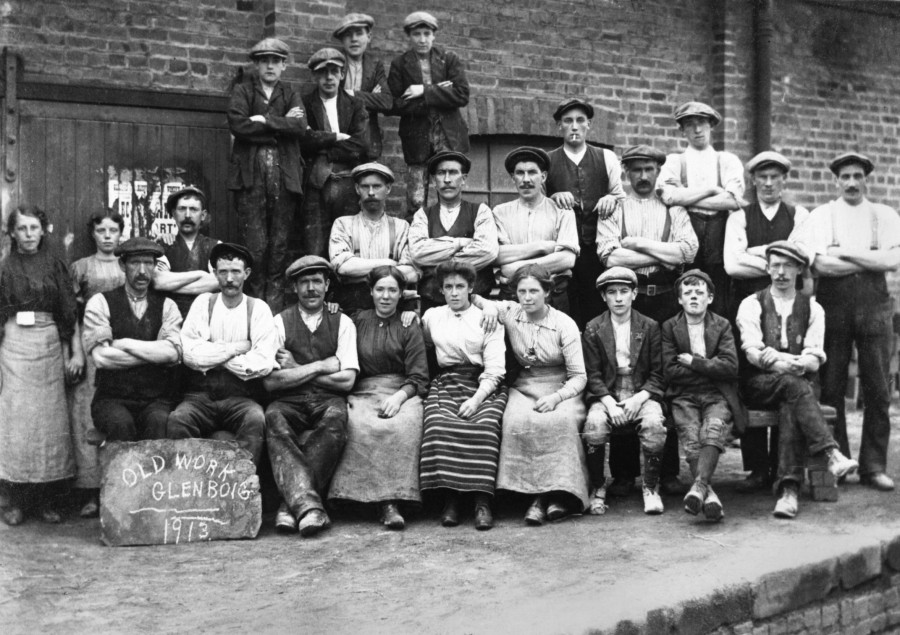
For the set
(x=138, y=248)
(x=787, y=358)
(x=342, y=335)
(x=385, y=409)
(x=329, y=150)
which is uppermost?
(x=329, y=150)

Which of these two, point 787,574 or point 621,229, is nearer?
point 787,574

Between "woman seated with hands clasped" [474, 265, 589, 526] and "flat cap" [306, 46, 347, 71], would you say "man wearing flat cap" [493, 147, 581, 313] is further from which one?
"flat cap" [306, 46, 347, 71]

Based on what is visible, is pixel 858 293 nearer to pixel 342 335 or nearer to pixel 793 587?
pixel 793 587

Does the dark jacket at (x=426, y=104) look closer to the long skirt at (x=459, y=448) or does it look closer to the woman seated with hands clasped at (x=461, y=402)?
the woman seated with hands clasped at (x=461, y=402)

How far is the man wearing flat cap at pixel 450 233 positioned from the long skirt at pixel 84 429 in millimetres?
2167

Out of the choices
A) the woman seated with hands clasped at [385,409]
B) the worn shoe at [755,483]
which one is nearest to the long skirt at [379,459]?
the woman seated with hands clasped at [385,409]

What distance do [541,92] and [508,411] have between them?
3623 mm

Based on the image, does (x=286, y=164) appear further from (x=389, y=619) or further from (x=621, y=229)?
(x=389, y=619)

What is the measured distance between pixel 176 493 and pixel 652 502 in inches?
108

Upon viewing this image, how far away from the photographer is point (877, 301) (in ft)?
22.7

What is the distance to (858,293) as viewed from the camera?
688cm

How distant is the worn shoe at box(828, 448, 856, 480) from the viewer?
6.21m

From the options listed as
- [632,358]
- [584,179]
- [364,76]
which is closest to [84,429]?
[364,76]

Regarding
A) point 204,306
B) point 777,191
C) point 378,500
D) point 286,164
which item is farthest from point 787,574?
point 286,164
